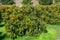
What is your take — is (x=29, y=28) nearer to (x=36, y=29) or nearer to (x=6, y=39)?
(x=36, y=29)

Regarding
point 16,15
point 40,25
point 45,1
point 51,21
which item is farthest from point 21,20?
point 45,1

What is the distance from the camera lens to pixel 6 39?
9844 millimetres

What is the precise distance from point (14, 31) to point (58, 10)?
490 centimetres

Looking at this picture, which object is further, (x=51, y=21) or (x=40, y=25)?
(x=51, y=21)

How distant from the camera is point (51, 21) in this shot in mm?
13328

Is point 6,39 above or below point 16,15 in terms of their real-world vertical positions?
below

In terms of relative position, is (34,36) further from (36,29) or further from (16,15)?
(16,15)

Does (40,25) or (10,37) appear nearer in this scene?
(10,37)

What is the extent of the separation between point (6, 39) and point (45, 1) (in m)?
14.2

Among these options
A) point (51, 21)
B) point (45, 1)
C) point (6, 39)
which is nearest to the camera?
point (6, 39)

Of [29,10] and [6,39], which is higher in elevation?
[29,10]

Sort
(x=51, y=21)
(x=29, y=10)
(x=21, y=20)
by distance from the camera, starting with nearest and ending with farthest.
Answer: (x=21, y=20)
(x=29, y=10)
(x=51, y=21)

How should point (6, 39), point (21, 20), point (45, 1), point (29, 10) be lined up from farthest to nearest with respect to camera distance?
point (45, 1) → point (29, 10) → point (21, 20) → point (6, 39)

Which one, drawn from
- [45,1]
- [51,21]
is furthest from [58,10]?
[45,1]
